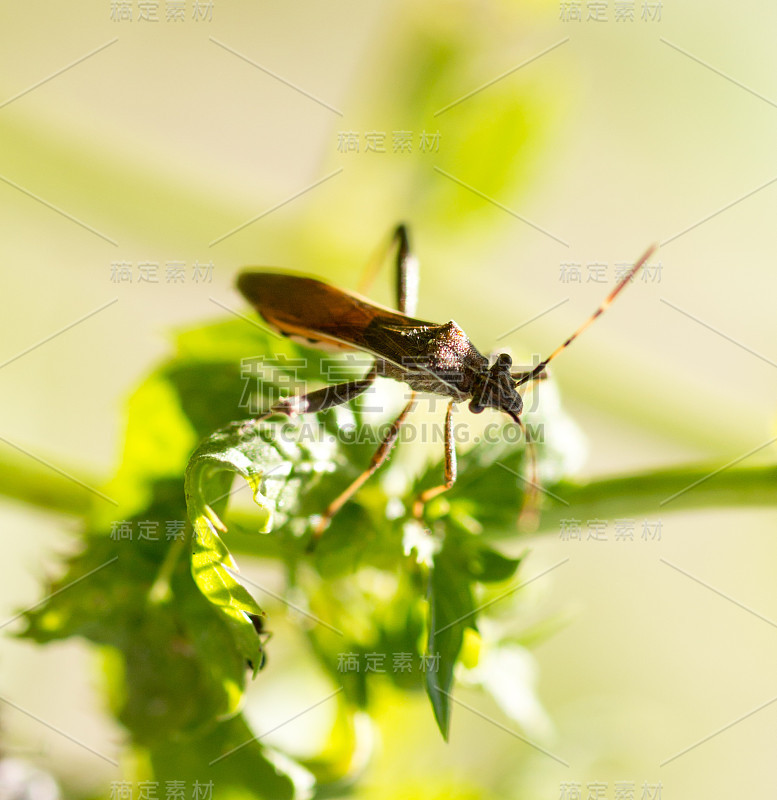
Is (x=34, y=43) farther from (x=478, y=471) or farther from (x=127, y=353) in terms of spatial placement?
(x=478, y=471)

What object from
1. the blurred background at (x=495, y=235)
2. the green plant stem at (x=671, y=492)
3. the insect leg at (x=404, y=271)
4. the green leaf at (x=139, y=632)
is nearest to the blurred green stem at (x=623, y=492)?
the green plant stem at (x=671, y=492)

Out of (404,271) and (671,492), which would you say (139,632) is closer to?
(671,492)

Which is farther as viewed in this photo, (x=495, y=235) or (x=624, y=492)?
(x=495, y=235)

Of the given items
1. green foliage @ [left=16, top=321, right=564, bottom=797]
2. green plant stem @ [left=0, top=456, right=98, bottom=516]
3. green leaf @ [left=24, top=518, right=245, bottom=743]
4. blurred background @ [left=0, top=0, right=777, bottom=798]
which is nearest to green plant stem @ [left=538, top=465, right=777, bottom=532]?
green foliage @ [left=16, top=321, right=564, bottom=797]

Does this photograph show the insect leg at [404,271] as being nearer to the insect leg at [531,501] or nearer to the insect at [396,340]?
the insect at [396,340]

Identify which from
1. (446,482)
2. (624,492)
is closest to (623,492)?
(624,492)
